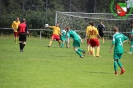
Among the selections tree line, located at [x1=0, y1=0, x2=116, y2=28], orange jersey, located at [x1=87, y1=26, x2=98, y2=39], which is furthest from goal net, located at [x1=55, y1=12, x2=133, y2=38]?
orange jersey, located at [x1=87, y1=26, x2=98, y2=39]

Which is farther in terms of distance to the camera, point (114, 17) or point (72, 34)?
point (114, 17)

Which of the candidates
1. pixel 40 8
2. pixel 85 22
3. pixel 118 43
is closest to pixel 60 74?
pixel 118 43

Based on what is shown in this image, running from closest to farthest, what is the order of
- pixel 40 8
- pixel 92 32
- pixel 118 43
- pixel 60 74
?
pixel 60 74, pixel 118 43, pixel 92 32, pixel 40 8

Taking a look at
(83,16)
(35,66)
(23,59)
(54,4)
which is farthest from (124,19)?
(35,66)

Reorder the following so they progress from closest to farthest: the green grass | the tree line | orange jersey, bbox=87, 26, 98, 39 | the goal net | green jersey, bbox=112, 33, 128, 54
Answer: the green grass < green jersey, bbox=112, 33, 128, 54 < orange jersey, bbox=87, 26, 98, 39 < the goal net < the tree line

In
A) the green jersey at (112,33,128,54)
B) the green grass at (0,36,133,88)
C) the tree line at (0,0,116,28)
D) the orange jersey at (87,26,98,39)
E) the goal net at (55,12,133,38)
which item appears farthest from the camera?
the tree line at (0,0,116,28)

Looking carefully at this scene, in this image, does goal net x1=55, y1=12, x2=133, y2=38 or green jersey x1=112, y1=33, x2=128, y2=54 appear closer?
green jersey x1=112, y1=33, x2=128, y2=54

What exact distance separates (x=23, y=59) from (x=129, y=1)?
32.4 meters

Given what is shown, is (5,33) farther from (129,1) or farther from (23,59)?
(23,59)

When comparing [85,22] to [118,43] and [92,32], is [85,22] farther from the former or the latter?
[118,43]

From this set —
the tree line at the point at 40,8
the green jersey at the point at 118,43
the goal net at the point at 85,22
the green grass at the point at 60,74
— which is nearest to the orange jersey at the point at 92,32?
the green grass at the point at 60,74

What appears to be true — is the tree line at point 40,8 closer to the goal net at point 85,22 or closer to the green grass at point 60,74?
the goal net at point 85,22

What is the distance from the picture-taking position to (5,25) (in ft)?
166

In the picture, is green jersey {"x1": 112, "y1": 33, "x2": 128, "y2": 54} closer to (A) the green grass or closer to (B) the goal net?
(A) the green grass
